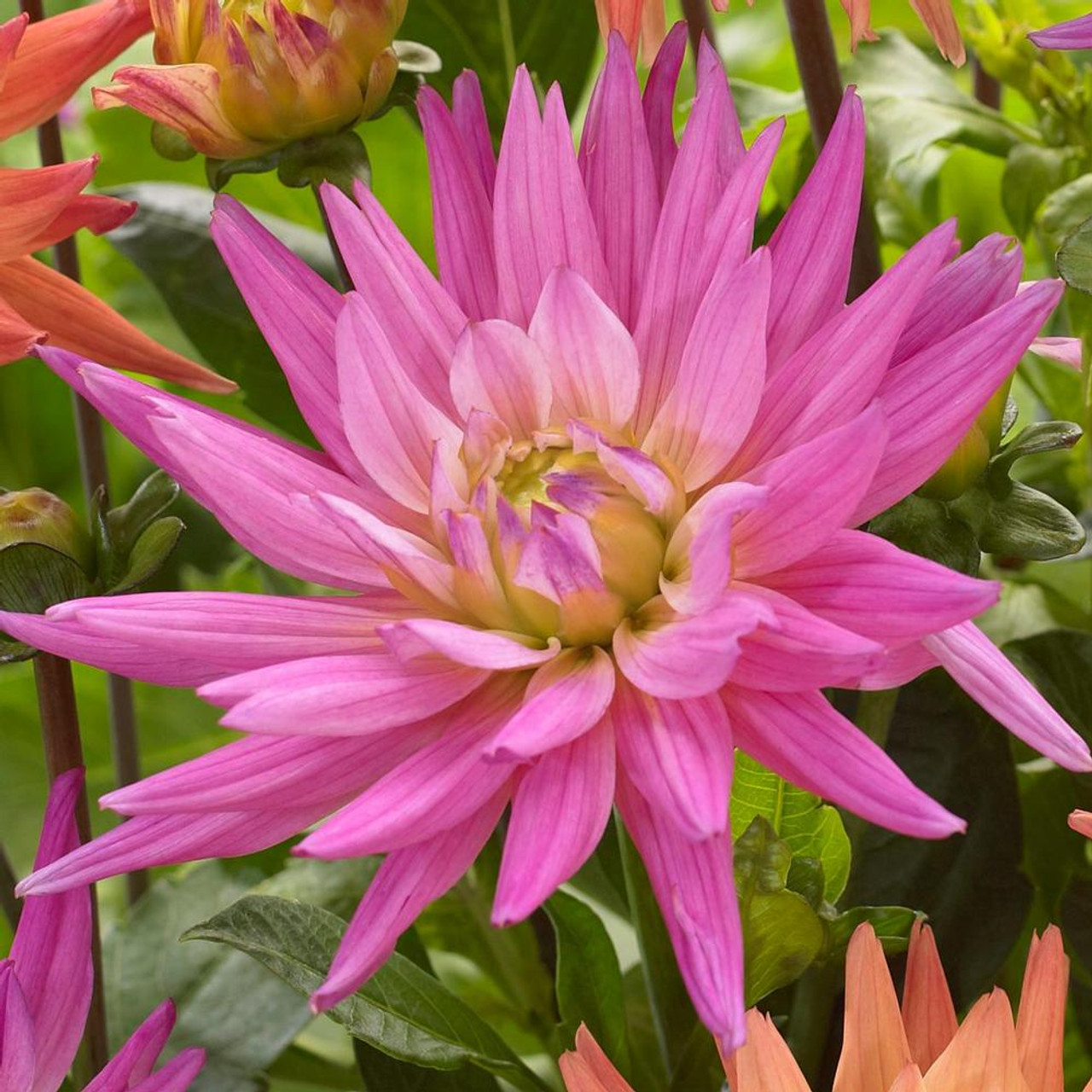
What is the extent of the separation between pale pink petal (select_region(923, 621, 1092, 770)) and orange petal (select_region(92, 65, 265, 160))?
0.55 ft

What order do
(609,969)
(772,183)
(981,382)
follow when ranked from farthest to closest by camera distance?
1. (772,183)
2. (609,969)
3. (981,382)

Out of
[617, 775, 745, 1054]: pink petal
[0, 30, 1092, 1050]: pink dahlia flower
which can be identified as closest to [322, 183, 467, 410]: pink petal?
[0, 30, 1092, 1050]: pink dahlia flower

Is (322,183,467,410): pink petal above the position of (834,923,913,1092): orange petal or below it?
above

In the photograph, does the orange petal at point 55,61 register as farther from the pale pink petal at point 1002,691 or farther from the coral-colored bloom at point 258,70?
the pale pink petal at point 1002,691

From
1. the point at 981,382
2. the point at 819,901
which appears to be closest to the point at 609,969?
the point at 819,901

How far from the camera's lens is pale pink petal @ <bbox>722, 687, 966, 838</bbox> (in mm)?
213

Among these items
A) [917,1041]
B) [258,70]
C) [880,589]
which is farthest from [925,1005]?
[258,70]

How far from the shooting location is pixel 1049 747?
24 cm

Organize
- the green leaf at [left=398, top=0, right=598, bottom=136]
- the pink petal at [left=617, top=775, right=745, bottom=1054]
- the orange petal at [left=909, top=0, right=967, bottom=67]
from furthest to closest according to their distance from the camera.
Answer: the green leaf at [left=398, top=0, right=598, bottom=136]
the orange petal at [left=909, top=0, right=967, bottom=67]
the pink petal at [left=617, top=775, right=745, bottom=1054]

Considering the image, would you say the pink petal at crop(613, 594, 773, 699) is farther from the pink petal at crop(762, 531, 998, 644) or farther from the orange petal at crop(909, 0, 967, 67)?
the orange petal at crop(909, 0, 967, 67)

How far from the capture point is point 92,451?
429 mm

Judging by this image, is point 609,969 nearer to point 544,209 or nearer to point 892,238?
point 544,209

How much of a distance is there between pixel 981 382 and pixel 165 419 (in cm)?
13

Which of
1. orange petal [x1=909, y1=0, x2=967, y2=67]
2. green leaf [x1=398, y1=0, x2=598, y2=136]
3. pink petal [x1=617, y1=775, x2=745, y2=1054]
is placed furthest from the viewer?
green leaf [x1=398, y1=0, x2=598, y2=136]
